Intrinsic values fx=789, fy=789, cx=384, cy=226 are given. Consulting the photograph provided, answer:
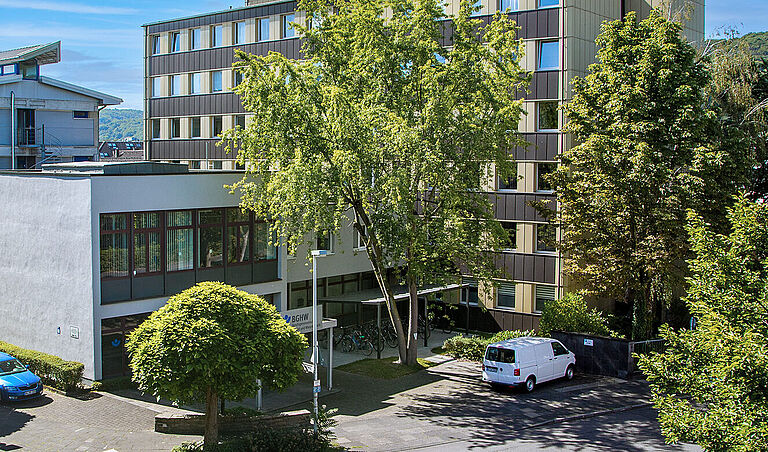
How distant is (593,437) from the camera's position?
74.5 ft

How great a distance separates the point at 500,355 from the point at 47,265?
53.1 ft

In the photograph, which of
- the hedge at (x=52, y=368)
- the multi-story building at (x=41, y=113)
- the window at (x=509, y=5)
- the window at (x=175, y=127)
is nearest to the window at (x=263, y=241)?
the hedge at (x=52, y=368)

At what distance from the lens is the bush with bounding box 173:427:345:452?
19125mm

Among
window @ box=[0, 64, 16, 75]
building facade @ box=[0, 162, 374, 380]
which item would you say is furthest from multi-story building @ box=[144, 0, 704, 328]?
window @ box=[0, 64, 16, 75]

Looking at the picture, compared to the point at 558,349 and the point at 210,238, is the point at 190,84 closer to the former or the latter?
the point at 210,238

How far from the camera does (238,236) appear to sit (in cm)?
3028

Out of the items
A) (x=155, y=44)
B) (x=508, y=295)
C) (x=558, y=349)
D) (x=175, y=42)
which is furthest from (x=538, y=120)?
(x=155, y=44)

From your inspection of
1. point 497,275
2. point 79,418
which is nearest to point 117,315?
point 79,418

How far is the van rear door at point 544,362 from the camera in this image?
92.1 ft

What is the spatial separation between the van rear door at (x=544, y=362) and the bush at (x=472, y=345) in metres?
3.81

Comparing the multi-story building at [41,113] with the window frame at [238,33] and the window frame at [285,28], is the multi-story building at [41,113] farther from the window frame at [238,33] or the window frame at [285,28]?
the window frame at [285,28]

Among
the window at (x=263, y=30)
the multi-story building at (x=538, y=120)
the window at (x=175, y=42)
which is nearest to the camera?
the multi-story building at (x=538, y=120)

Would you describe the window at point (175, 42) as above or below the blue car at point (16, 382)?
above

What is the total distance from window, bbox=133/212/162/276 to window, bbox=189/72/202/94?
24847mm
